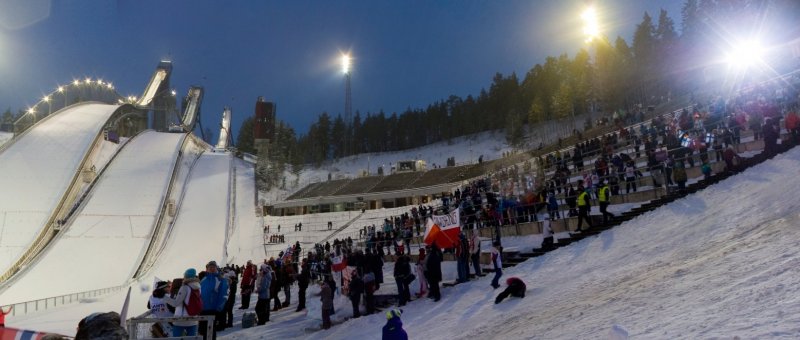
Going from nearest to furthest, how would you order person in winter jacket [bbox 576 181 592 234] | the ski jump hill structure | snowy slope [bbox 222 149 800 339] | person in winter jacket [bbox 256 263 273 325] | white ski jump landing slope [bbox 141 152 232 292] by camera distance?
snowy slope [bbox 222 149 800 339] → person in winter jacket [bbox 256 263 273 325] → person in winter jacket [bbox 576 181 592 234] → the ski jump hill structure → white ski jump landing slope [bbox 141 152 232 292]

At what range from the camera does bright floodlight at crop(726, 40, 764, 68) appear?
39.5 metres

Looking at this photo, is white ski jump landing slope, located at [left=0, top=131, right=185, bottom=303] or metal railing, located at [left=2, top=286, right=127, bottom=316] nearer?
metal railing, located at [left=2, top=286, right=127, bottom=316]

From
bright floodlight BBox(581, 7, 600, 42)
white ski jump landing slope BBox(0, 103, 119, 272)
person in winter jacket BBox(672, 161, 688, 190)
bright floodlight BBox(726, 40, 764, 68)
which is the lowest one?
person in winter jacket BBox(672, 161, 688, 190)

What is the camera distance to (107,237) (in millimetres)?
30328

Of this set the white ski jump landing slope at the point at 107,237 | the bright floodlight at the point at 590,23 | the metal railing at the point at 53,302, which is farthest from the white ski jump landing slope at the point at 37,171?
the bright floodlight at the point at 590,23

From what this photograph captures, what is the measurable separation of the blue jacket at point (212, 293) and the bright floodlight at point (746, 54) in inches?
1690

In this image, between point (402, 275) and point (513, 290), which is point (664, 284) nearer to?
point (513, 290)

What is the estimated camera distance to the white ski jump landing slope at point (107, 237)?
78.6 feet

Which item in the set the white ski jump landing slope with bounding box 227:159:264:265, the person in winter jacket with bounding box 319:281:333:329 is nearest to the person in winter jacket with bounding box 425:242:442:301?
the person in winter jacket with bounding box 319:281:333:329

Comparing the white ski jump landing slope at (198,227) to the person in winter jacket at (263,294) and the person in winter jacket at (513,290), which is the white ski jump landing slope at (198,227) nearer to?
the person in winter jacket at (263,294)

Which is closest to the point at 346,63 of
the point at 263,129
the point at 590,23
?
the point at 263,129

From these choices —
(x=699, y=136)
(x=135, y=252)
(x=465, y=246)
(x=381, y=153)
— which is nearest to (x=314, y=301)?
(x=465, y=246)

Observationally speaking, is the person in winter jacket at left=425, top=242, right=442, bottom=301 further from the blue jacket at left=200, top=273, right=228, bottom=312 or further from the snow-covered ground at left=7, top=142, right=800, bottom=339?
the blue jacket at left=200, top=273, right=228, bottom=312

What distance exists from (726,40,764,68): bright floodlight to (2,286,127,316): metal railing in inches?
1765
